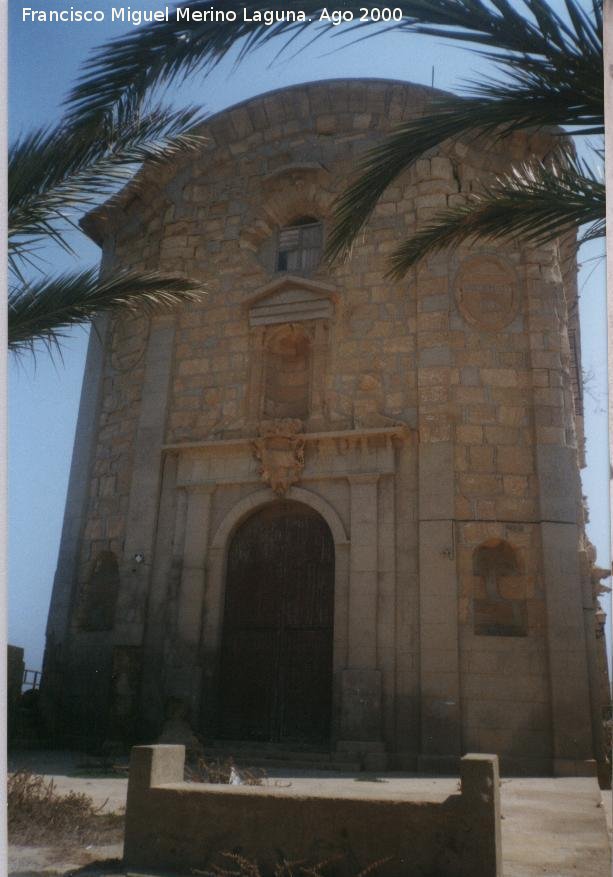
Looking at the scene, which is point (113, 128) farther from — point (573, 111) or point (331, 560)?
point (331, 560)

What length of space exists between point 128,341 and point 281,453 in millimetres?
3228

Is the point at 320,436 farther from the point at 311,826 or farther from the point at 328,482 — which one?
the point at 311,826

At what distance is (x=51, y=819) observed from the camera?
14.3 ft

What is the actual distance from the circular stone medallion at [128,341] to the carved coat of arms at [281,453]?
8.43ft

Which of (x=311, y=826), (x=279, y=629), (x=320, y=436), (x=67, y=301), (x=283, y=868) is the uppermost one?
(x=320, y=436)

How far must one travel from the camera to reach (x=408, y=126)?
4.75 m

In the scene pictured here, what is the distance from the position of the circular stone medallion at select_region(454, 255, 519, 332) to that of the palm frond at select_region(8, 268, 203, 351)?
5.30 meters

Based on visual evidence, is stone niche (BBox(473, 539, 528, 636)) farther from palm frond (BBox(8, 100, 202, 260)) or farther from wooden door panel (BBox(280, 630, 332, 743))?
palm frond (BBox(8, 100, 202, 260))

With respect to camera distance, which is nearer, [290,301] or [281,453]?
[281,453]

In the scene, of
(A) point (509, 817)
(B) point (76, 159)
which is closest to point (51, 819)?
(A) point (509, 817)

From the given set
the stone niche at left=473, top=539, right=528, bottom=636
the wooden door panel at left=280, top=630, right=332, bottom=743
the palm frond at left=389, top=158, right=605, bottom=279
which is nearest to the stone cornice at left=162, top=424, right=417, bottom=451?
the stone niche at left=473, top=539, right=528, bottom=636

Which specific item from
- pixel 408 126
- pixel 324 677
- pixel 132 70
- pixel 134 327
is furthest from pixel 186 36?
pixel 134 327

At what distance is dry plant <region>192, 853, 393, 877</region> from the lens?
3.58m

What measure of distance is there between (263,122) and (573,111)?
28.8 feet
